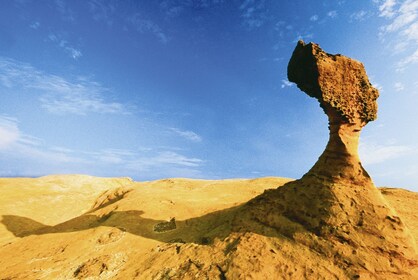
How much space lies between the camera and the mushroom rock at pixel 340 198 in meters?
9.14

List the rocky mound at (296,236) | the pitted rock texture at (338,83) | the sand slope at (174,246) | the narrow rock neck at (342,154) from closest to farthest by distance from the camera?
1. the rocky mound at (296,236)
2. the sand slope at (174,246)
3. the pitted rock texture at (338,83)
4. the narrow rock neck at (342,154)

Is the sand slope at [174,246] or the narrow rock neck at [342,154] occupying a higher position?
the narrow rock neck at [342,154]

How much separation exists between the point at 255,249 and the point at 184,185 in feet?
57.9

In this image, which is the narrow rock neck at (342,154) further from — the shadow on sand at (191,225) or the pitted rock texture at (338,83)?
the shadow on sand at (191,225)

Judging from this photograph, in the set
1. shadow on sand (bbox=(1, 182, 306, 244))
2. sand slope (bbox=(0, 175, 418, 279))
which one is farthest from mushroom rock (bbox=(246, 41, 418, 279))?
sand slope (bbox=(0, 175, 418, 279))

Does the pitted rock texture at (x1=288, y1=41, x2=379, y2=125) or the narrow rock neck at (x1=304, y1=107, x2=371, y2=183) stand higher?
the pitted rock texture at (x1=288, y1=41, x2=379, y2=125)

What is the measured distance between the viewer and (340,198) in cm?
1033

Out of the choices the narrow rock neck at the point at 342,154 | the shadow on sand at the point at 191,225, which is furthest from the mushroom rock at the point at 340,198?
the shadow on sand at the point at 191,225

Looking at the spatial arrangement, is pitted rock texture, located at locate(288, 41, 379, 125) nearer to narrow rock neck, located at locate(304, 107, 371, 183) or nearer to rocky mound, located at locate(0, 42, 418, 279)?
rocky mound, located at locate(0, 42, 418, 279)

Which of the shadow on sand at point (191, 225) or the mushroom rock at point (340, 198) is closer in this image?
the mushroom rock at point (340, 198)

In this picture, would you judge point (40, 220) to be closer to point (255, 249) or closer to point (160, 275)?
point (160, 275)

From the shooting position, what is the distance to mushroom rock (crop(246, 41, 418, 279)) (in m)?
9.14

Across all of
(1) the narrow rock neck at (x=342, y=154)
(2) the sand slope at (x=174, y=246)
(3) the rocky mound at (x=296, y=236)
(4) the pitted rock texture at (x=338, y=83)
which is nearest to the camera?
(3) the rocky mound at (x=296, y=236)

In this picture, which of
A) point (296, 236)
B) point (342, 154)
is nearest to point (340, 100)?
point (342, 154)
